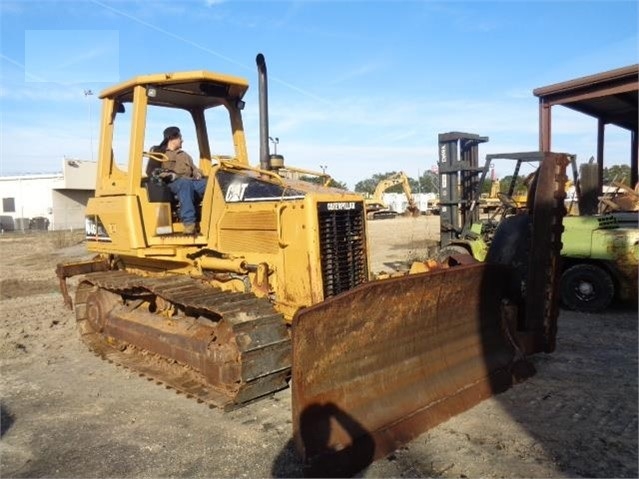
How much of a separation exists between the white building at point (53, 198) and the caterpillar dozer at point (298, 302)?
39.5 metres

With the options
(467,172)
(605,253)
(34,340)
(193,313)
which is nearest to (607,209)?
(467,172)

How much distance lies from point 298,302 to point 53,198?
145 ft

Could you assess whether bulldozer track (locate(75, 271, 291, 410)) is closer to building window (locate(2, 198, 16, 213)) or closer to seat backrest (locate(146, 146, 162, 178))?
seat backrest (locate(146, 146, 162, 178))

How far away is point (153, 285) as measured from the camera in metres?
5.60

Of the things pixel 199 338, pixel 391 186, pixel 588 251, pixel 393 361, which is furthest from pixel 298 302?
pixel 391 186

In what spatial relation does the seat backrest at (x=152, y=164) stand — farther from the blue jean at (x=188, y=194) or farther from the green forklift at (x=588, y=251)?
the green forklift at (x=588, y=251)

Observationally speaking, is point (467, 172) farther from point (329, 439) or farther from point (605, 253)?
point (329, 439)

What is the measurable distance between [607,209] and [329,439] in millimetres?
10770

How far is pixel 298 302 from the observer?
4953 millimetres

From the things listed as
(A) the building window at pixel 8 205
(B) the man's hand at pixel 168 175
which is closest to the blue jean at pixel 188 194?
(B) the man's hand at pixel 168 175

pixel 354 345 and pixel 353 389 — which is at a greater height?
pixel 354 345

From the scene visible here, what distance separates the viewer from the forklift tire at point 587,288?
327 inches

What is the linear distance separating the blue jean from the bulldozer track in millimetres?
638

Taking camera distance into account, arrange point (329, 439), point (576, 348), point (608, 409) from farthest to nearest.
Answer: point (576, 348) → point (608, 409) → point (329, 439)
